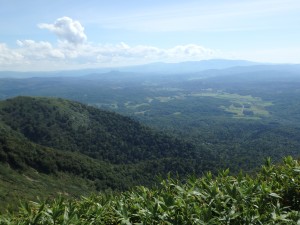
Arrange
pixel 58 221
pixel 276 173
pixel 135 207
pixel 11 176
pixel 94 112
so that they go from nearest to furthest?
pixel 58 221
pixel 135 207
pixel 276 173
pixel 11 176
pixel 94 112

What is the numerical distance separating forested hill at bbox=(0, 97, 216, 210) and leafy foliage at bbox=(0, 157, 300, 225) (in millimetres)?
85495

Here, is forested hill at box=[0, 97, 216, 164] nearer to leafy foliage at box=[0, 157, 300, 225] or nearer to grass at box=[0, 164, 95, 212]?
grass at box=[0, 164, 95, 212]

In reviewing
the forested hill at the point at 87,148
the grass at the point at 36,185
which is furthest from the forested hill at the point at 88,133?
the grass at the point at 36,185

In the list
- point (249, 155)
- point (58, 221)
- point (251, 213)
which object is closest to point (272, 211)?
point (251, 213)

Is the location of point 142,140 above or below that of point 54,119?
below

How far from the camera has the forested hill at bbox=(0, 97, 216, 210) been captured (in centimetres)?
10207

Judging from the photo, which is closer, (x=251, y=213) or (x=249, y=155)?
(x=251, y=213)

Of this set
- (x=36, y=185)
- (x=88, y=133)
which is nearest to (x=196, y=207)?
(x=36, y=185)

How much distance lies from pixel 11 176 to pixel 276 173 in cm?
8153

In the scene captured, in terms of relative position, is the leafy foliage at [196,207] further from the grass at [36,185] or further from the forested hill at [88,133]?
the forested hill at [88,133]

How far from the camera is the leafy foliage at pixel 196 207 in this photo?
7.86 meters

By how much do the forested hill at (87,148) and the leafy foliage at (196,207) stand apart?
280 ft

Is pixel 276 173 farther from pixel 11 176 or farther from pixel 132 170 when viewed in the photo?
pixel 132 170

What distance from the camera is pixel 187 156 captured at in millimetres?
168125
